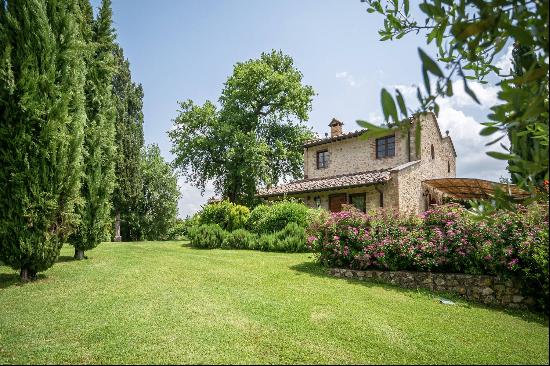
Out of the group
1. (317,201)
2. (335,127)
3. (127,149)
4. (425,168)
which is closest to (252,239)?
(317,201)

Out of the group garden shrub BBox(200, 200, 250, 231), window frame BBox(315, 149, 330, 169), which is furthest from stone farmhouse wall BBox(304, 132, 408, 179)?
garden shrub BBox(200, 200, 250, 231)

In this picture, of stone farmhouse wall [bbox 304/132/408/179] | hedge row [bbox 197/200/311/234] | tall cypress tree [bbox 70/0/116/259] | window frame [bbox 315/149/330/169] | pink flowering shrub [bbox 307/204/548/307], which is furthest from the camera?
window frame [bbox 315/149/330/169]

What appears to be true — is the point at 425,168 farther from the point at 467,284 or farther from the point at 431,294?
the point at 431,294

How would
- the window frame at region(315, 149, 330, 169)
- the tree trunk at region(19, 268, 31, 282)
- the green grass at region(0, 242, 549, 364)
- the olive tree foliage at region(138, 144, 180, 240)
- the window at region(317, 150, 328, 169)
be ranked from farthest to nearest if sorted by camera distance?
1. the olive tree foliage at region(138, 144, 180, 240)
2. the window at region(317, 150, 328, 169)
3. the window frame at region(315, 149, 330, 169)
4. the tree trunk at region(19, 268, 31, 282)
5. the green grass at region(0, 242, 549, 364)

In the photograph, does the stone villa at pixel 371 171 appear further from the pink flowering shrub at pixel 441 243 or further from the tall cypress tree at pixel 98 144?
the tall cypress tree at pixel 98 144

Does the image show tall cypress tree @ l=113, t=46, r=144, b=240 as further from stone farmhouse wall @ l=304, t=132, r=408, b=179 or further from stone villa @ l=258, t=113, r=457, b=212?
stone farmhouse wall @ l=304, t=132, r=408, b=179

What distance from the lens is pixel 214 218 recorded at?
20.3 metres

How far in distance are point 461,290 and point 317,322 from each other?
4776 mm

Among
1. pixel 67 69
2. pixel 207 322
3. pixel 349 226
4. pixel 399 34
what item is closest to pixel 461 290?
pixel 349 226

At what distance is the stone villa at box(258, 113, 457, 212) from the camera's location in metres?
20.0

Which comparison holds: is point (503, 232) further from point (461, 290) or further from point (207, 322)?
point (207, 322)

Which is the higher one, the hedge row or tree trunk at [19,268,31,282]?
the hedge row

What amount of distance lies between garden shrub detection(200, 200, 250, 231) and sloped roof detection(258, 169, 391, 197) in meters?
5.07

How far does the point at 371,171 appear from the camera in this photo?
74.2 feet
